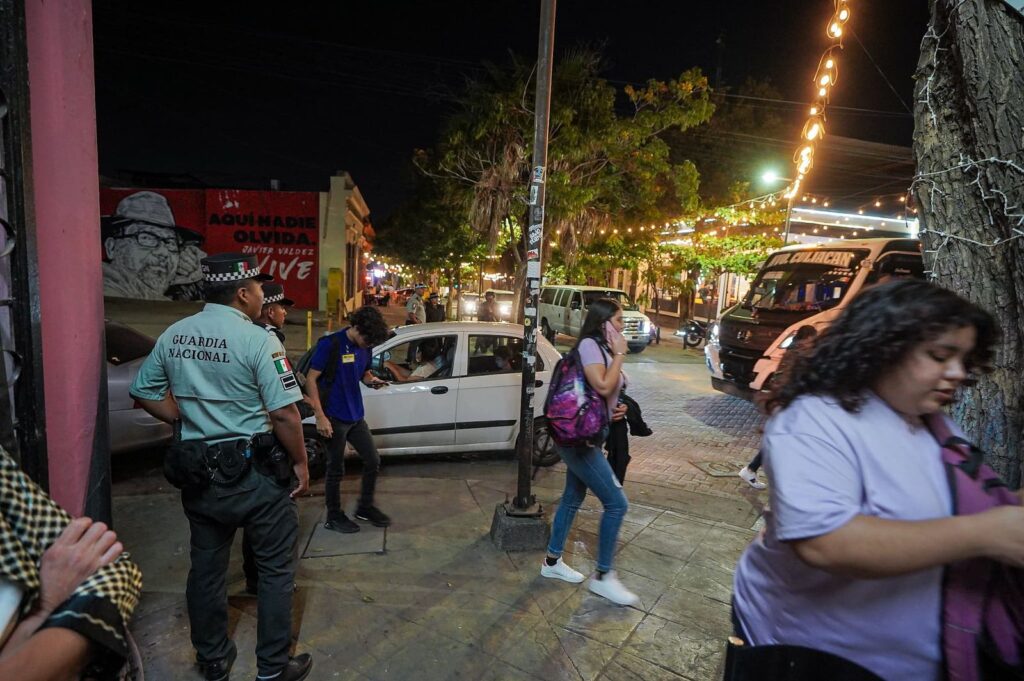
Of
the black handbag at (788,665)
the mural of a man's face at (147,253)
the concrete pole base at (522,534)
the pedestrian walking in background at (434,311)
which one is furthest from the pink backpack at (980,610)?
the mural of a man's face at (147,253)

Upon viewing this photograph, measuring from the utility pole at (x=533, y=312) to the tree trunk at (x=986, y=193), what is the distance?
2.44 m

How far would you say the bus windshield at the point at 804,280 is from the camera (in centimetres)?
853

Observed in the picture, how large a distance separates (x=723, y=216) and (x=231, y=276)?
14414mm

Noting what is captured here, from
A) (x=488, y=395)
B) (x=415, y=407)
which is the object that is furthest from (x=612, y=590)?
(x=415, y=407)

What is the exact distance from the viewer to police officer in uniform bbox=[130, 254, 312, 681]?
2545 mm

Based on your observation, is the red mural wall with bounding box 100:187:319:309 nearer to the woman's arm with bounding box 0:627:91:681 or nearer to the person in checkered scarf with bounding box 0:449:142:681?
the person in checkered scarf with bounding box 0:449:142:681

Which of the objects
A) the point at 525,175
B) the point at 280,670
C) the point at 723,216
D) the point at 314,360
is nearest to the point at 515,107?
the point at 525,175

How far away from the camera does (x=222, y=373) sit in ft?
8.34

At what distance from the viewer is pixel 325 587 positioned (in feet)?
11.9

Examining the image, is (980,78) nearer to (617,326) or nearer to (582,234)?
(617,326)

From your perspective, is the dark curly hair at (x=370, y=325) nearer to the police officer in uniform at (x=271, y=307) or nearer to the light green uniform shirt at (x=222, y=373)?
the police officer in uniform at (x=271, y=307)

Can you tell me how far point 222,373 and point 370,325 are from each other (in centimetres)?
170

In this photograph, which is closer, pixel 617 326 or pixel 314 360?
pixel 617 326

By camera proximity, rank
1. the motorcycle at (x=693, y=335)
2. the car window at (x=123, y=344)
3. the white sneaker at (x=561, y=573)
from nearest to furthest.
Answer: the white sneaker at (x=561, y=573), the car window at (x=123, y=344), the motorcycle at (x=693, y=335)
